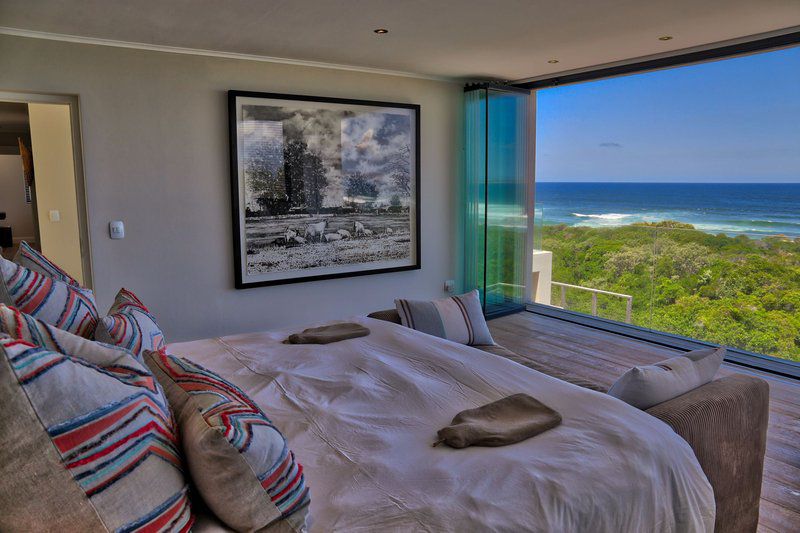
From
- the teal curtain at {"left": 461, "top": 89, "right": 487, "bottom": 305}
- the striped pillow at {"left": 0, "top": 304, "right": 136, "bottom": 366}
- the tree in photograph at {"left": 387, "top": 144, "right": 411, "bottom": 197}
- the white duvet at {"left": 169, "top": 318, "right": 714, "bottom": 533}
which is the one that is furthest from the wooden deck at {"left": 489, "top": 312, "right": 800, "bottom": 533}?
the striped pillow at {"left": 0, "top": 304, "right": 136, "bottom": 366}

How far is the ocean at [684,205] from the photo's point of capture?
1792 cm

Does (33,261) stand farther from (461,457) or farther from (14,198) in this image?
(14,198)

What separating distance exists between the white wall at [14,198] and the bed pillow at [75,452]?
11118 millimetres

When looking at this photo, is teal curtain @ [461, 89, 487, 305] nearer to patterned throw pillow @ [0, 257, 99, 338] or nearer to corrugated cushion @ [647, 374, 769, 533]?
corrugated cushion @ [647, 374, 769, 533]

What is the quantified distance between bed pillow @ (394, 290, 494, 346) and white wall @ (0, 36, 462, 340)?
194 cm

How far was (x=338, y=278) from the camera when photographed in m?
5.28

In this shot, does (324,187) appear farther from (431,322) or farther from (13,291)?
(13,291)

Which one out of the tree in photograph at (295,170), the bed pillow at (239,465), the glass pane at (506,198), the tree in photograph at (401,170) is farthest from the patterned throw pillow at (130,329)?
the glass pane at (506,198)

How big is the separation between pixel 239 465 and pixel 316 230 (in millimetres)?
4011

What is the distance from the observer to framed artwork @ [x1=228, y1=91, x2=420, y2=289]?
4.68 metres

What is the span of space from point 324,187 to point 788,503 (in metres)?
4.01

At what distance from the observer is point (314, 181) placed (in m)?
5.02

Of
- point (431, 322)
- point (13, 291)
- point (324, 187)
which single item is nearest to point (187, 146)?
point (324, 187)

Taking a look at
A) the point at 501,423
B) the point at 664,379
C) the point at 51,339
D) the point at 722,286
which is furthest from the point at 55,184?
the point at 722,286
